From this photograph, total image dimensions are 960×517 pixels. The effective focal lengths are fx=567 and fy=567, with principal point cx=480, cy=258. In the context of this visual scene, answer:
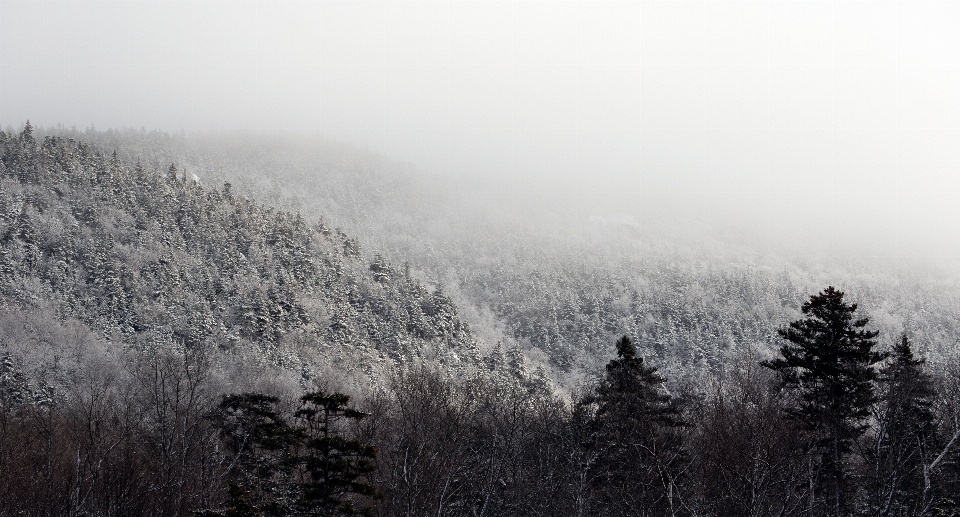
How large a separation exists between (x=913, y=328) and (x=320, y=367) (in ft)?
369

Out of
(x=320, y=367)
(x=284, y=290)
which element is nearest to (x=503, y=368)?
(x=320, y=367)

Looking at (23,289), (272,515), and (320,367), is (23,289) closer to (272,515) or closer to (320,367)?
(320,367)

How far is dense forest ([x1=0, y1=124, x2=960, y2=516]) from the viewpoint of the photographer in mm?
17859

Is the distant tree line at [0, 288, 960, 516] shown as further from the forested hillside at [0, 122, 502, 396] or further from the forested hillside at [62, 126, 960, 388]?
the forested hillside at [62, 126, 960, 388]

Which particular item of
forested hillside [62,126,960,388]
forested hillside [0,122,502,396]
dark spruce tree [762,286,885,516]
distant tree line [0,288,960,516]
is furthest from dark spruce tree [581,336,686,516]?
forested hillside [62,126,960,388]

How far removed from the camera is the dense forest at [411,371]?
703 inches

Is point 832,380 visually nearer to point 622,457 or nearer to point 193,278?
point 622,457

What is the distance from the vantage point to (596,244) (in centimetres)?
19788

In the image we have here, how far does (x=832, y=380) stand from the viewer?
20719mm

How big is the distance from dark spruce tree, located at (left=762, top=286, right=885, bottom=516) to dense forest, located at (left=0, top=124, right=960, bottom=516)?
12cm

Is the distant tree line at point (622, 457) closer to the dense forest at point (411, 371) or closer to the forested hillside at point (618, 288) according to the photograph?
the dense forest at point (411, 371)

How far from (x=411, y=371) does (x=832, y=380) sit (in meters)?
33.8

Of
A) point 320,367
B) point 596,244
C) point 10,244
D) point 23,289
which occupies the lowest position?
point 320,367

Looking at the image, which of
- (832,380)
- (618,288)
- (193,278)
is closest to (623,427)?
(832,380)
